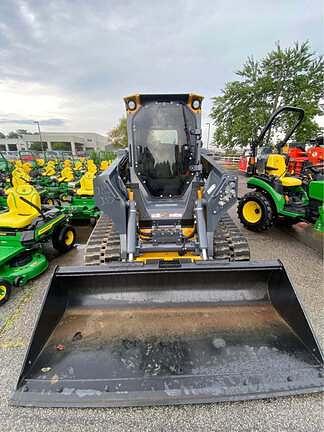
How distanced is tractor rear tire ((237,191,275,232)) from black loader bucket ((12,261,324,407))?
9.42 ft

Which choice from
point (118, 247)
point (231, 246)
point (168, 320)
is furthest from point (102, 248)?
point (231, 246)

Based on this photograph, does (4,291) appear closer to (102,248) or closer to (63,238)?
(102,248)

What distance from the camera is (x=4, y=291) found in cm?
293

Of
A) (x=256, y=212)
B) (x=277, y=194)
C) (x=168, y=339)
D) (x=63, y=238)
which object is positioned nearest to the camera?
(x=168, y=339)

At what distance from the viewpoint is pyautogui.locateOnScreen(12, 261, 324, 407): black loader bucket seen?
Answer: 158 cm

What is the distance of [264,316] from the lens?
6.81 feet

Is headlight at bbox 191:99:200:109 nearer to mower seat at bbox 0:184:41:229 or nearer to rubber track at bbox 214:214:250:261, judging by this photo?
rubber track at bbox 214:214:250:261

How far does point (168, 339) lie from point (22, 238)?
101 inches

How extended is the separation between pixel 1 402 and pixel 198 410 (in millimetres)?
1466

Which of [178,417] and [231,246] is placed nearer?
[178,417]

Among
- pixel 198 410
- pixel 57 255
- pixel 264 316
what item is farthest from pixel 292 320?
pixel 57 255

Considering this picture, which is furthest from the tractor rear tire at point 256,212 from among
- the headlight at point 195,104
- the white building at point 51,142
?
the white building at point 51,142

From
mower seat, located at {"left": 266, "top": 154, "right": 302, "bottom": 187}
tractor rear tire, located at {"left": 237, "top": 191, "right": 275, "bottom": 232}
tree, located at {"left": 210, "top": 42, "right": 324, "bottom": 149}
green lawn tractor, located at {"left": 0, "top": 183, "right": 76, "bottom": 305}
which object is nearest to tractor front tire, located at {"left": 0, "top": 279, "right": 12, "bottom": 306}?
green lawn tractor, located at {"left": 0, "top": 183, "right": 76, "bottom": 305}

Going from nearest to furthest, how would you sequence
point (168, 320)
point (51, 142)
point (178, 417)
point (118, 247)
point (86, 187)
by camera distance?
point (178, 417) < point (168, 320) < point (118, 247) < point (86, 187) < point (51, 142)
